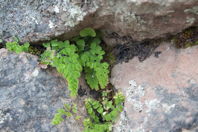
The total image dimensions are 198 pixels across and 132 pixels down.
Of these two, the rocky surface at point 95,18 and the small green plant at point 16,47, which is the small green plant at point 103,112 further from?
the small green plant at point 16,47

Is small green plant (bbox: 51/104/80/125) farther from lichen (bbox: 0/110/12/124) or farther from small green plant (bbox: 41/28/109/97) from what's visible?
lichen (bbox: 0/110/12/124)

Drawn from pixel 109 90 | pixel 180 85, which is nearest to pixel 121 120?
pixel 109 90

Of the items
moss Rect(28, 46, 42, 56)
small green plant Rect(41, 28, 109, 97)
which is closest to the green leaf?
small green plant Rect(41, 28, 109, 97)

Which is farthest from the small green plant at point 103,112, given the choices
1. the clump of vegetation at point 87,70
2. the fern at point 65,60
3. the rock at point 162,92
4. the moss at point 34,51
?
the moss at point 34,51

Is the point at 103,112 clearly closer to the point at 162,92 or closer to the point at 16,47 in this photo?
the point at 162,92

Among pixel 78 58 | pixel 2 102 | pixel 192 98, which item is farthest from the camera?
pixel 78 58

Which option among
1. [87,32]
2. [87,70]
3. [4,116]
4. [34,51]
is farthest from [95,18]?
[4,116]

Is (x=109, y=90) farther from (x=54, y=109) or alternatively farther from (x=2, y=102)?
(x=2, y=102)
